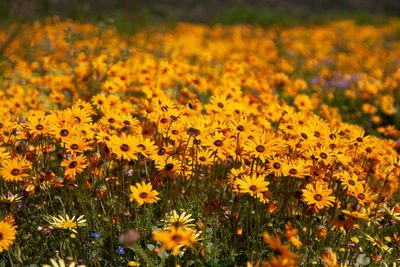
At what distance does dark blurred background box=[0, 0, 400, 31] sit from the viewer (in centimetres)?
1330

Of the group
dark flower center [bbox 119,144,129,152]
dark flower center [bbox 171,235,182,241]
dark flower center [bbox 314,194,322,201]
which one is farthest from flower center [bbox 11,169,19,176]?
dark flower center [bbox 314,194,322,201]

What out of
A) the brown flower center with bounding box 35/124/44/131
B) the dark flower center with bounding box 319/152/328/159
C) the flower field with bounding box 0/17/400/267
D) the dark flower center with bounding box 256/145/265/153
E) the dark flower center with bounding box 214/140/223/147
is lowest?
the flower field with bounding box 0/17/400/267

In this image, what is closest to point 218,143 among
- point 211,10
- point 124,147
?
point 124,147

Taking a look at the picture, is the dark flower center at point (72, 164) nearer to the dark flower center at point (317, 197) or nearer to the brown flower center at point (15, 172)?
the brown flower center at point (15, 172)

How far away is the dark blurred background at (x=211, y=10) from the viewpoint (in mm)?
13297

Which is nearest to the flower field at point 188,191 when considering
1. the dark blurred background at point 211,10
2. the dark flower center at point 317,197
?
the dark flower center at point 317,197

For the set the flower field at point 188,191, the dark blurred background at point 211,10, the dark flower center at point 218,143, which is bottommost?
the flower field at point 188,191

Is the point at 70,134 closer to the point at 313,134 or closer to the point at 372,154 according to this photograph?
the point at 313,134

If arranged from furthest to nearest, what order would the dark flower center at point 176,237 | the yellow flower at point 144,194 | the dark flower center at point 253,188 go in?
the dark flower center at point 253,188 → the yellow flower at point 144,194 → the dark flower center at point 176,237

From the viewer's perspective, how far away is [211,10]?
59.9ft

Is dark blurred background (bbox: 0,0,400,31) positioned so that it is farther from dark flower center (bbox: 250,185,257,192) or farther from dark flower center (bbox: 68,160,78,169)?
dark flower center (bbox: 250,185,257,192)

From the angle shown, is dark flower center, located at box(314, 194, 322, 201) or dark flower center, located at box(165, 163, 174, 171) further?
dark flower center, located at box(165, 163, 174, 171)

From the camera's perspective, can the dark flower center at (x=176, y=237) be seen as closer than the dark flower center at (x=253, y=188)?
Yes

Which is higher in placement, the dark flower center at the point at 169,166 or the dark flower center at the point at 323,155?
the dark flower center at the point at 323,155
